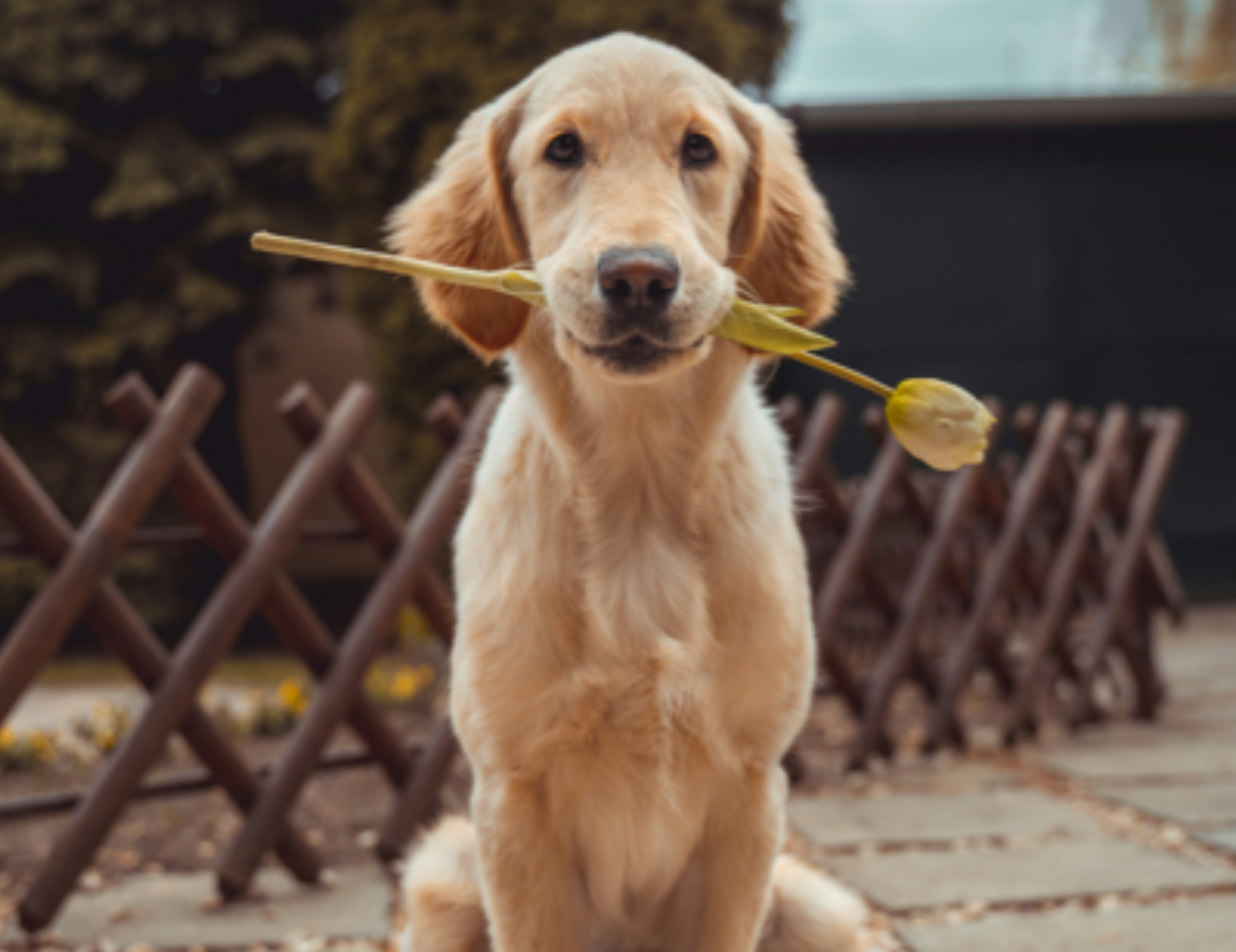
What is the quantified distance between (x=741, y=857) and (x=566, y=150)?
1207 millimetres

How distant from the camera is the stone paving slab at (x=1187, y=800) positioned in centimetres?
370

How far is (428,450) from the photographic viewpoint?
21.5 ft

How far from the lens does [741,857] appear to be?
2.04 meters

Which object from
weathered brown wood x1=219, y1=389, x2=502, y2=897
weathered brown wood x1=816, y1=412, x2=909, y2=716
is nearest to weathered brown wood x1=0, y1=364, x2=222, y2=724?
weathered brown wood x1=219, y1=389, x2=502, y2=897

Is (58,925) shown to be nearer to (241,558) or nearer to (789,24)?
(241,558)

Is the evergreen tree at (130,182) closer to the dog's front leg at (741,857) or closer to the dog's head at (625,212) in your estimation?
the dog's head at (625,212)

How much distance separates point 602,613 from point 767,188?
838 mm

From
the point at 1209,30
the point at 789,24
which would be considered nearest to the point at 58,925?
the point at 789,24

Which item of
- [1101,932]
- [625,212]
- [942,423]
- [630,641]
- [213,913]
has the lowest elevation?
[213,913]

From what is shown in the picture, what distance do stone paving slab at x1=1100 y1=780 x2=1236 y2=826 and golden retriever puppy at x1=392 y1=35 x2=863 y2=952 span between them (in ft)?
7.16

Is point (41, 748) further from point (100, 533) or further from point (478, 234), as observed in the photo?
point (478, 234)

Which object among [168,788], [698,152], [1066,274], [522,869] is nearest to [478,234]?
[698,152]

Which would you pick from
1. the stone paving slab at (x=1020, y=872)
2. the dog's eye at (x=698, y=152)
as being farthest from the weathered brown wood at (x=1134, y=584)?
the dog's eye at (x=698, y=152)

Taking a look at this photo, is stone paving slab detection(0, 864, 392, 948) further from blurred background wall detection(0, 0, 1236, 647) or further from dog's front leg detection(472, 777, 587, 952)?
blurred background wall detection(0, 0, 1236, 647)
